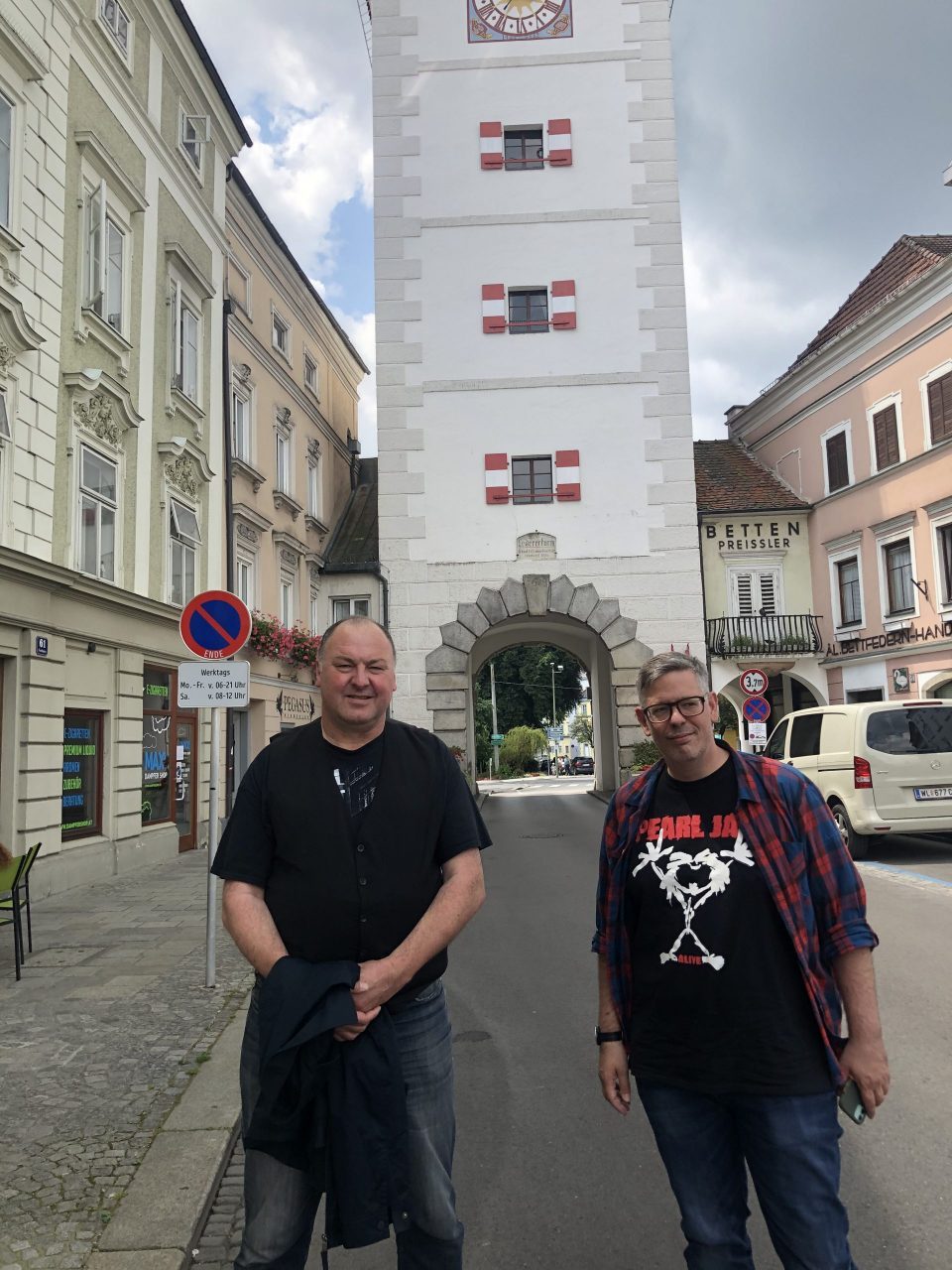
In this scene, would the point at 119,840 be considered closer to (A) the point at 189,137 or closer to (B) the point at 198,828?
(B) the point at 198,828

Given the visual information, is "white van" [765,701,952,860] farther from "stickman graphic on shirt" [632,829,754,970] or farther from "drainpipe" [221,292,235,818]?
"drainpipe" [221,292,235,818]

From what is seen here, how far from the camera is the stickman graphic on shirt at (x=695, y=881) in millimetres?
2330

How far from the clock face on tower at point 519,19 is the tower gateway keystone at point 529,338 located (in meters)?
0.05

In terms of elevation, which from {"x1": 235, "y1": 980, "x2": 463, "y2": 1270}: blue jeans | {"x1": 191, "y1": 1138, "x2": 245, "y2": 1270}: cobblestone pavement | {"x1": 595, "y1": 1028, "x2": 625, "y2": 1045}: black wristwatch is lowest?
{"x1": 191, "y1": 1138, "x2": 245, "y2": 1270}: cobblestone pavement

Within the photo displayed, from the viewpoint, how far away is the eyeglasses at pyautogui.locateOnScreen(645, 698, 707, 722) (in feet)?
8.09

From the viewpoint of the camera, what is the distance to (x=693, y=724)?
8.07 ft

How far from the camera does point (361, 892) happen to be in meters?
2.43

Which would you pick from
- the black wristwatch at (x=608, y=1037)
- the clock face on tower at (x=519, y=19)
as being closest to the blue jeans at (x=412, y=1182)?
the black wristwatch at (x=608, y=1037)

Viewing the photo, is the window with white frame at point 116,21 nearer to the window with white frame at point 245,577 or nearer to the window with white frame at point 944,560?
the window with white frame at point 245,577

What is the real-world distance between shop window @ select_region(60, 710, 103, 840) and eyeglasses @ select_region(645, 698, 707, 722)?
431 inches

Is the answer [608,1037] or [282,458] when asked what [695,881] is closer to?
[608,1037]

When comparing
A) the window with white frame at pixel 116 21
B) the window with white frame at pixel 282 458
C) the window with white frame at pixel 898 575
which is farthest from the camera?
the window with white frame at pixel 898 575

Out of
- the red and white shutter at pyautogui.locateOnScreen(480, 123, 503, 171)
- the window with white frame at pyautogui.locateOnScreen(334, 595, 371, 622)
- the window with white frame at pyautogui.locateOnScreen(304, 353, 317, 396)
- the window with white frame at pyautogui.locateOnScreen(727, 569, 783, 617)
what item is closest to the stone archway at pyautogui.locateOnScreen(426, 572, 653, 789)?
the window with white frame at pyautogui.locateOnScreen(334, 595, 371, 622)

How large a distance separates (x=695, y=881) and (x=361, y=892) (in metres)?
0.81
